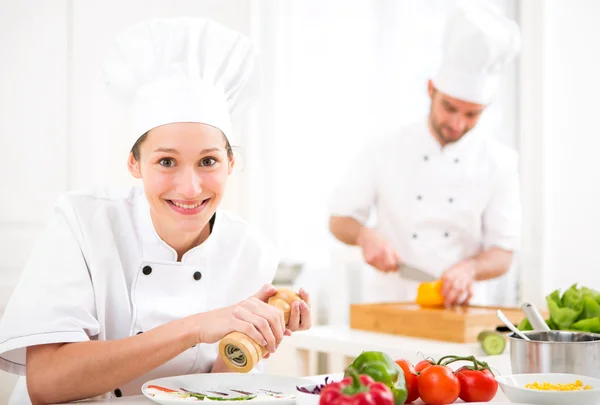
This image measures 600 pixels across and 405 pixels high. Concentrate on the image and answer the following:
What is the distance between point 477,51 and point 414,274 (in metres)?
1.11

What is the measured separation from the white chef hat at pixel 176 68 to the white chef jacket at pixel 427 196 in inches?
84.6

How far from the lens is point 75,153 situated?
340 cm

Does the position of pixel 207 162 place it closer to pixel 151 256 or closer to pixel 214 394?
pixel 151 256

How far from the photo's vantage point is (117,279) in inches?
64.2

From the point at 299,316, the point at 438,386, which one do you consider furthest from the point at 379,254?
the point at 438,386

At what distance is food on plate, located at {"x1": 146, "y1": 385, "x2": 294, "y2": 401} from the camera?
4.23 ft

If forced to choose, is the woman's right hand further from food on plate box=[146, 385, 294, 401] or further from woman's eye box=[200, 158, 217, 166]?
woman's eye box=[200, 158, 217, 166]

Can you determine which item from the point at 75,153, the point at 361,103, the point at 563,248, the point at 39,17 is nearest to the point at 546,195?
the point at 563,248

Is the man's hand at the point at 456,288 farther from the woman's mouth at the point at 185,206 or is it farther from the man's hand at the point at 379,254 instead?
the woman's mouth at the point at 185,206

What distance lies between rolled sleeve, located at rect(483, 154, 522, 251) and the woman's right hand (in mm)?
2375

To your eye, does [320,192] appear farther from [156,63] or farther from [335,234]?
[156,63]

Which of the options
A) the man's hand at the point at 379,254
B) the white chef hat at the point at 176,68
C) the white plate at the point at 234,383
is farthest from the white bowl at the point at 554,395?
the man's hand at the point at 379,254

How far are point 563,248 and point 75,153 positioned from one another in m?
2.41

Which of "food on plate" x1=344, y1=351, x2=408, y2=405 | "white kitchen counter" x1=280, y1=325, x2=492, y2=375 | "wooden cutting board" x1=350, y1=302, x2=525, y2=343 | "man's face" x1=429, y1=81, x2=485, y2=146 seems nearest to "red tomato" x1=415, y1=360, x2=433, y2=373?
"food on plate" x1=344, y1=351, x2=408, y2=405
